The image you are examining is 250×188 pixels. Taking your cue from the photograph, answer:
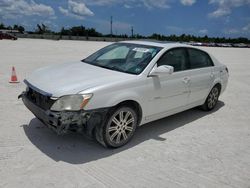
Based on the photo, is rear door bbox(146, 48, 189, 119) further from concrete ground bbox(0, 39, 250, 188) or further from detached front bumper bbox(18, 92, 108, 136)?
detached front bumper bbox(18, 92, 108, 136)

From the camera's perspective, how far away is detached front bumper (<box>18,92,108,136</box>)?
3562 millimetres

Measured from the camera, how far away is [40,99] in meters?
3.90

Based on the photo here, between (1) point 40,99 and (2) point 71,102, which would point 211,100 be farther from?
(1) point 40,99

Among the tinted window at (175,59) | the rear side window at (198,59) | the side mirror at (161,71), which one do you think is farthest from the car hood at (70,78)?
the rear side window at (198,59)

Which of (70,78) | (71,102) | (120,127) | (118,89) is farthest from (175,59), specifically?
(71,102)

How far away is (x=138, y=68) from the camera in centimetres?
447

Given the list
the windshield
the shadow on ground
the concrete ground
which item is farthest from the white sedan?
the concrete ground

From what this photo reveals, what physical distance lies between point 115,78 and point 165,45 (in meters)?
1.48

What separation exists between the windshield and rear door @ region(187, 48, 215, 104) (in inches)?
41.3

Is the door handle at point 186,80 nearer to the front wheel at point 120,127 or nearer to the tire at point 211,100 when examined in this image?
the tire at point 211,100

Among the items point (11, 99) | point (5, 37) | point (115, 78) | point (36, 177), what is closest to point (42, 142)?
point (36, 177)

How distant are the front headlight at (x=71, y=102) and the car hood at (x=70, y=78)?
7 cm

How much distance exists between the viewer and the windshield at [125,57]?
14.9ft

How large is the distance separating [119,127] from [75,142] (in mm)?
793
